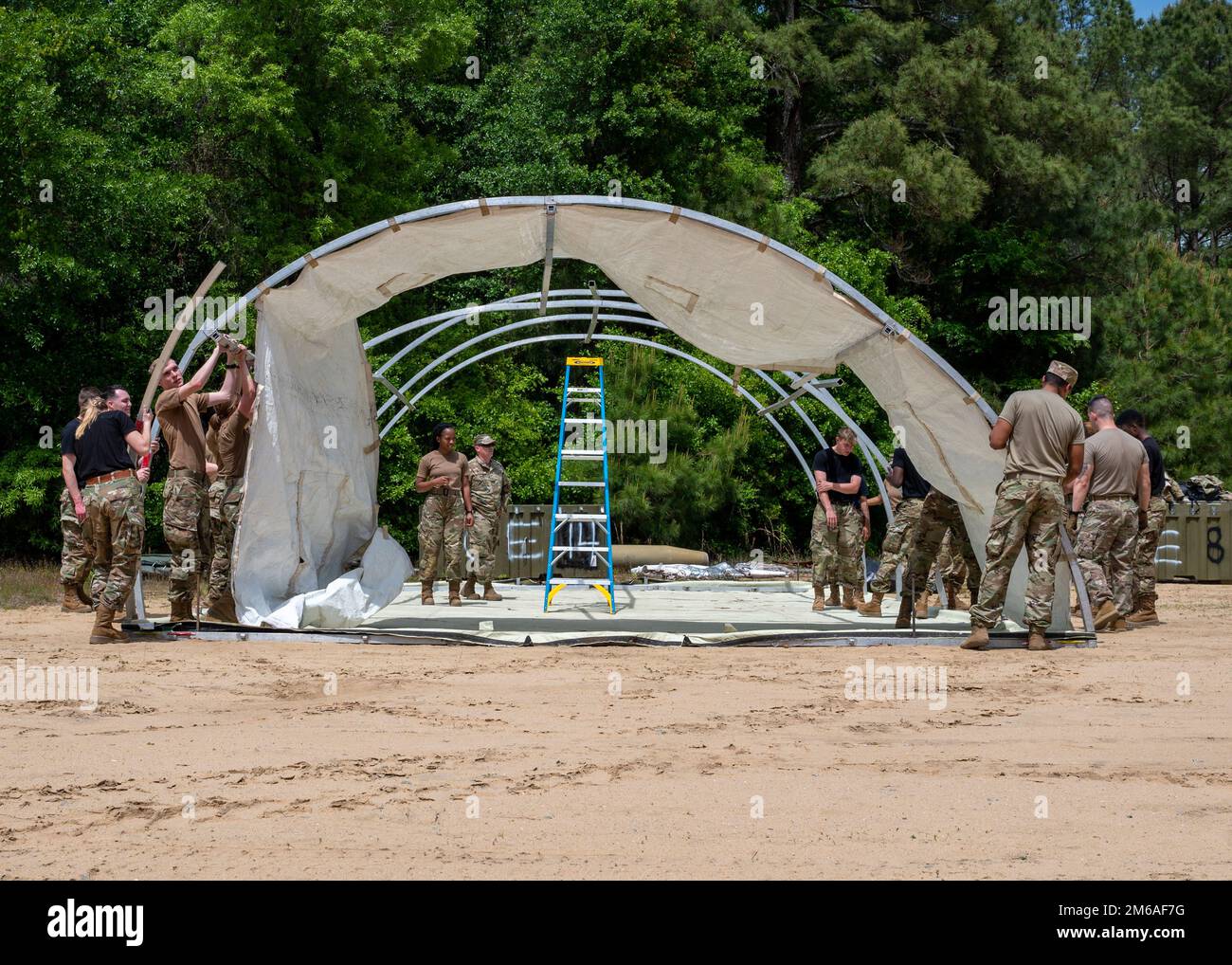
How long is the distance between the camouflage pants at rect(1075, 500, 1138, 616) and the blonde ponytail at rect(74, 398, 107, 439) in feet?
25.7

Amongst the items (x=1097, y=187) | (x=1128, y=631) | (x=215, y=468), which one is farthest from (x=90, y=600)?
(x=1097, y=187)

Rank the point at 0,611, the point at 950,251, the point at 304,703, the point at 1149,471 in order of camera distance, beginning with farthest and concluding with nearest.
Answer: the point at 950,251 → the point at 0,611 → the point at 1149,471 → the point at 304,703

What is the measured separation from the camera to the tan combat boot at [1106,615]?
1124 cm

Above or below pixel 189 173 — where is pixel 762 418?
below

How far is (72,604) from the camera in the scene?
504 inches

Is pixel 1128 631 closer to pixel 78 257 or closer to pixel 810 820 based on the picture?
pixel 810 820

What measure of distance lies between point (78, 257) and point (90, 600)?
7940 millimetres

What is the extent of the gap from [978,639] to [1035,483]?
1.19 m

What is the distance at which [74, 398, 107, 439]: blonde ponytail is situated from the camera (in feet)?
33.8

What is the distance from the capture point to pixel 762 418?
22.7 meters

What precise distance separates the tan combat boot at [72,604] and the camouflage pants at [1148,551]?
377 inches

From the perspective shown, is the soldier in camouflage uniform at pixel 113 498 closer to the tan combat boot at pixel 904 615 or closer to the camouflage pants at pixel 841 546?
the tan combat boot at pixel 904 615

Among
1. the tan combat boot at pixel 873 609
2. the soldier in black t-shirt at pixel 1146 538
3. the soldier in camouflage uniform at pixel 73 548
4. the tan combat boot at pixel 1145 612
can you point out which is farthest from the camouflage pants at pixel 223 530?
the tan combat boot at pixel 1145 612
